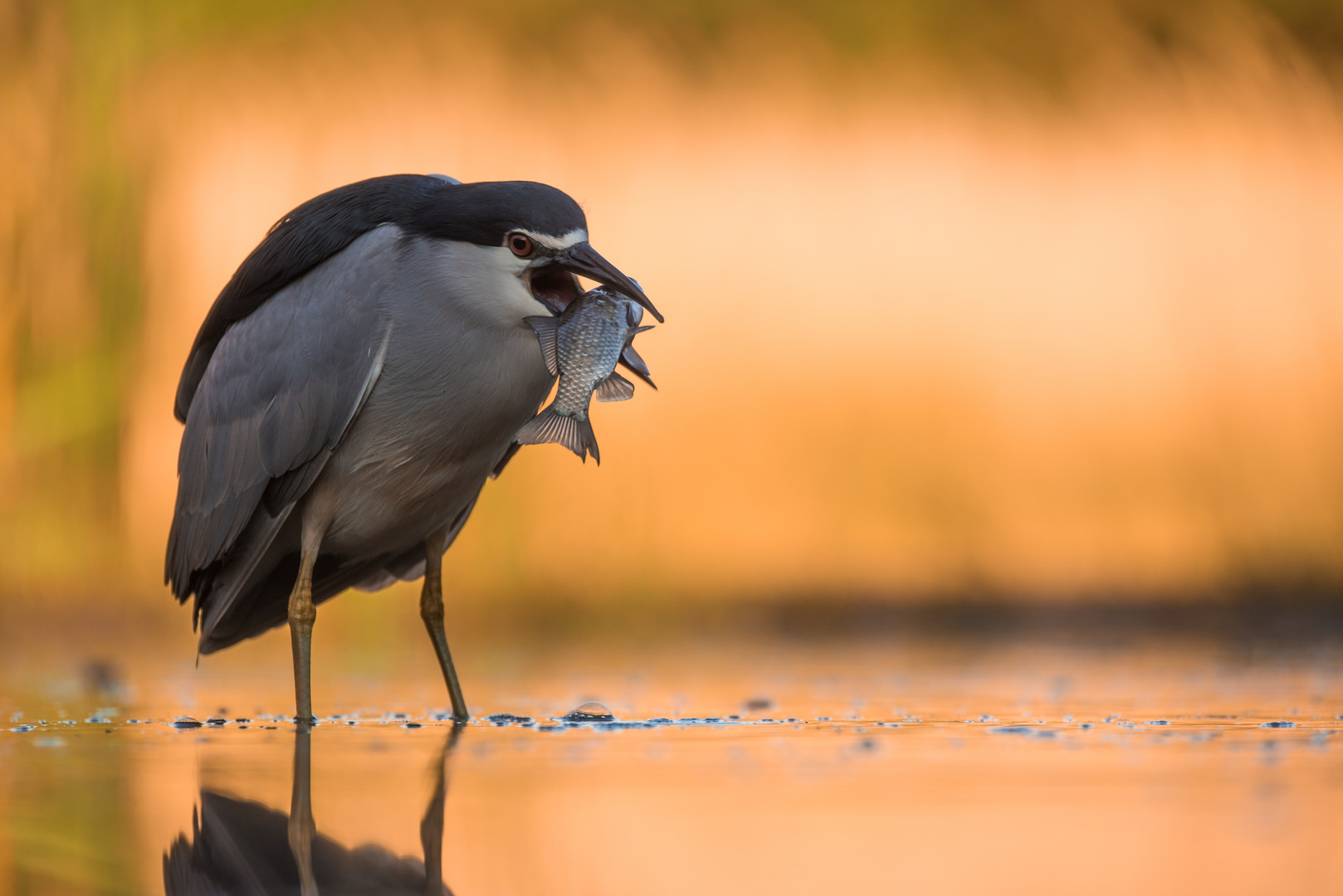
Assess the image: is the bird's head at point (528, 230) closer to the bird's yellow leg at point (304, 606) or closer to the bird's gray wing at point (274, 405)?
the bird's gray wing at point (274, 405)

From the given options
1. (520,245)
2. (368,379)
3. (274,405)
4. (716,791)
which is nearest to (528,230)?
(520,245)

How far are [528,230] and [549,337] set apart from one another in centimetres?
17

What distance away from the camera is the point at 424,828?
1.34 m

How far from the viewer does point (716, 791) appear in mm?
1516

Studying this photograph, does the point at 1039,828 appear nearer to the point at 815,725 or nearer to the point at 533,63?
the point at 815,725

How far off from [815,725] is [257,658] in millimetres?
2657

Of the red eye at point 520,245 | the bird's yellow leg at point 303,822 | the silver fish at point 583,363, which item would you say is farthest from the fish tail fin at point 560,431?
the bird's yellow leg at point 303,822

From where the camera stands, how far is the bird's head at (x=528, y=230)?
7.07 feet

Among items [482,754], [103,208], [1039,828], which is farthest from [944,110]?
[1039,828]

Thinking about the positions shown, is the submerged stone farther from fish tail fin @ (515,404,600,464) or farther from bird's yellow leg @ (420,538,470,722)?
fish tail fin @ (515,404,600,464)

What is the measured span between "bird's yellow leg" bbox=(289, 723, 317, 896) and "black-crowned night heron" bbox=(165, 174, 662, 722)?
491 mm

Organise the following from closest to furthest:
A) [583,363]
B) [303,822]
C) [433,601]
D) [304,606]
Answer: [303,822], [583,363], [304,606], [433,601]

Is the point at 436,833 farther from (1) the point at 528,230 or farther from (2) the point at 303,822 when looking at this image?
(1) the point at 528,230

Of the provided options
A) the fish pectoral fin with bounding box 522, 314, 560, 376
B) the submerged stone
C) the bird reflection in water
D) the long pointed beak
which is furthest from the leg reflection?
the long pointed beak
